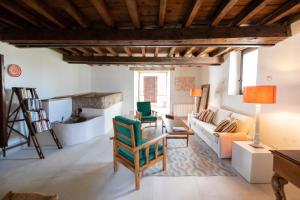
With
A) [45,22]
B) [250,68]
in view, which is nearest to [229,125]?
[250,68]

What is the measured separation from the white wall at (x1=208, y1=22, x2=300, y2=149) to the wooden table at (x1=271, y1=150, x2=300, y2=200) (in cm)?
135

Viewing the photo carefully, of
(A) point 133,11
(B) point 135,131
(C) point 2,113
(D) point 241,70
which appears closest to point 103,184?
(B) point 135,131

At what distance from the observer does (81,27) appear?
2.82 m

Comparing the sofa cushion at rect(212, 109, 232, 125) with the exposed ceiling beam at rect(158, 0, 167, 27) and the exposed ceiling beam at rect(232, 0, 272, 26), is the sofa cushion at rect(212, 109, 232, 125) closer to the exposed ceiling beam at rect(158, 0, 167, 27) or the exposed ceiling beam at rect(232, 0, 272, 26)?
the exposed ceiling beam at rect(232, 0, 272, 26)

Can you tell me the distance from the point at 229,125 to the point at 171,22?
226 centimetres

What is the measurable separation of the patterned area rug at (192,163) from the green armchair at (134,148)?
206mm

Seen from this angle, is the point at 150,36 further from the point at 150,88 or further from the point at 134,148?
the point at 150,88

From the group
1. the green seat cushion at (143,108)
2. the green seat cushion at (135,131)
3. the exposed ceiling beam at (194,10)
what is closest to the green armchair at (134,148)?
the green seat cushion at (135,131)

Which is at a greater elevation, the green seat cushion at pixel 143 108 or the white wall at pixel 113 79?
the white wall at pixel 113 79

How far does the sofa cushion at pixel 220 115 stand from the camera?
4.16 meters

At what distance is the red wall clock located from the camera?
3400 mm

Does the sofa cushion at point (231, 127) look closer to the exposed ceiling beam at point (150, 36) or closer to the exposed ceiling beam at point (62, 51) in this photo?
the exposed ceiling beam at point (150, 36)

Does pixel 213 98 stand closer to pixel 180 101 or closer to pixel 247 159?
pixel 180 101

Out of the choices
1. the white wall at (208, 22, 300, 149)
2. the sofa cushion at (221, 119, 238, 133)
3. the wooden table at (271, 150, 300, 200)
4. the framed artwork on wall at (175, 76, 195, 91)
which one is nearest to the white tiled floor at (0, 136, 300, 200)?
the wooden table at (271, 150, 300, 200)
